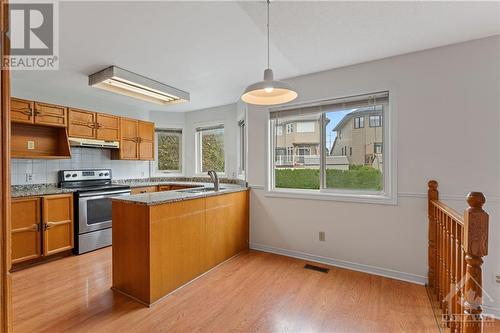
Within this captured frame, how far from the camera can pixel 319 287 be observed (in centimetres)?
243

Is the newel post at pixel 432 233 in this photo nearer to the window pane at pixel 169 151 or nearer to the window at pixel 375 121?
the window at pixel 375 121

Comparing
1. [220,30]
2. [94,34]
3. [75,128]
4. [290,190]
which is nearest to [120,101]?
[75,128]

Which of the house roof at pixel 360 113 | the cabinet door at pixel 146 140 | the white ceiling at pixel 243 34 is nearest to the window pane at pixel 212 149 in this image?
the cabinet door at pixel 146 140

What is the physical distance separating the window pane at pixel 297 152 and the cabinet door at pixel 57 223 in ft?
9.55

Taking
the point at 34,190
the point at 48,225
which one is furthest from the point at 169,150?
the point at 48,225

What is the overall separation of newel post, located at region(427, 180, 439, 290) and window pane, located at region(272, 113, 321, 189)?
121 cm

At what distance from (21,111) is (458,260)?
15.5 ft

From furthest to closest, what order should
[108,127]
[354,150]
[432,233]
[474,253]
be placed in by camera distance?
[108,127], [354,150], [432,233], [474,253]

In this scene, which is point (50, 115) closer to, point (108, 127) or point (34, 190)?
point (108, 127)

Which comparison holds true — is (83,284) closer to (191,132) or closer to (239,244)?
(239,244)

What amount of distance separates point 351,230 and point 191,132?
372cm

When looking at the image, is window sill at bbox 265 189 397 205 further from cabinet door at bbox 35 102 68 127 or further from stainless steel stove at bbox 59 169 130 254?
cabinet door at bbox 35 102 68 127

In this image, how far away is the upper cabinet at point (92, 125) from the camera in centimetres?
360

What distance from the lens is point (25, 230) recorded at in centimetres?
290
